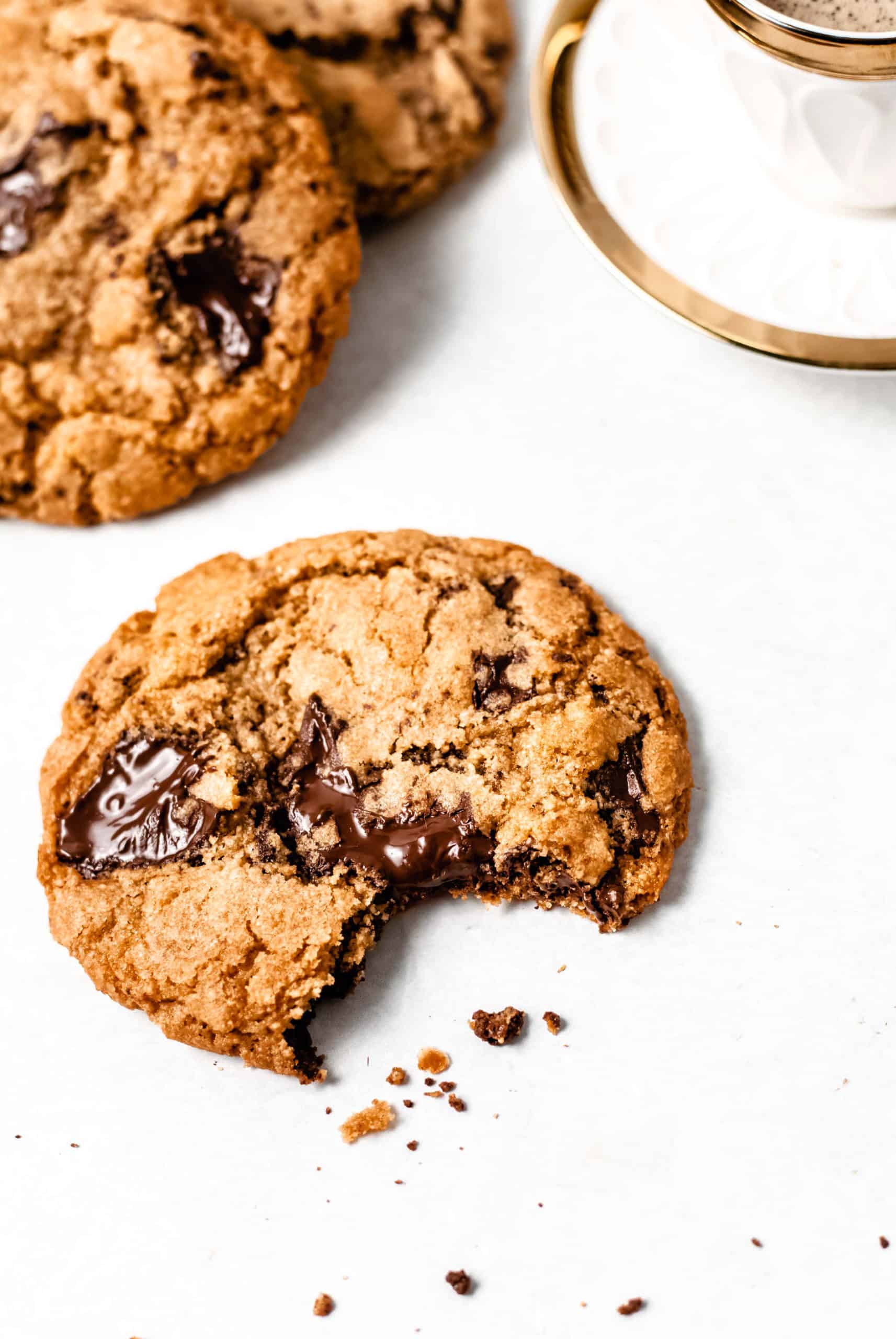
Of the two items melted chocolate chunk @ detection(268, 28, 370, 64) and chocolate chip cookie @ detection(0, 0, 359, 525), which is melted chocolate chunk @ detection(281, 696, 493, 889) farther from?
melted chocolate chunk @ detection(268, 28, 370, 64)

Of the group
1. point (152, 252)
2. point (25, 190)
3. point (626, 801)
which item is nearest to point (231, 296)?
point (152, 252)

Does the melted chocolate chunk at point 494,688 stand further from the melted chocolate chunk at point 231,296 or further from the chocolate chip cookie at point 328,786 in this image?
the melted chocolate chunk at point 231,296

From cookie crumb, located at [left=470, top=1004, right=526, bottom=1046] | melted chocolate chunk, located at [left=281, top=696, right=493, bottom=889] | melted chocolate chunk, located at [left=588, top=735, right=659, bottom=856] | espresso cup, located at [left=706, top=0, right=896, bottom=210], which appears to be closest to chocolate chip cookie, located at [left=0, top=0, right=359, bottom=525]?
melted chocolate chunk, located at [left=281, top=696, right=493, bottom=889]

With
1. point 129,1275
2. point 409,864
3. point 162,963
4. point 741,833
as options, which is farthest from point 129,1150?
point 741,833

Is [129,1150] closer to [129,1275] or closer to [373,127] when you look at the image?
[129,1275]

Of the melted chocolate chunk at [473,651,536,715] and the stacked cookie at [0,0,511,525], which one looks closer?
the melted chocolate chunk at [473,651,536,715]

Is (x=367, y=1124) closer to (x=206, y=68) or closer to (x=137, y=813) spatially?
(x=137, y=813)
